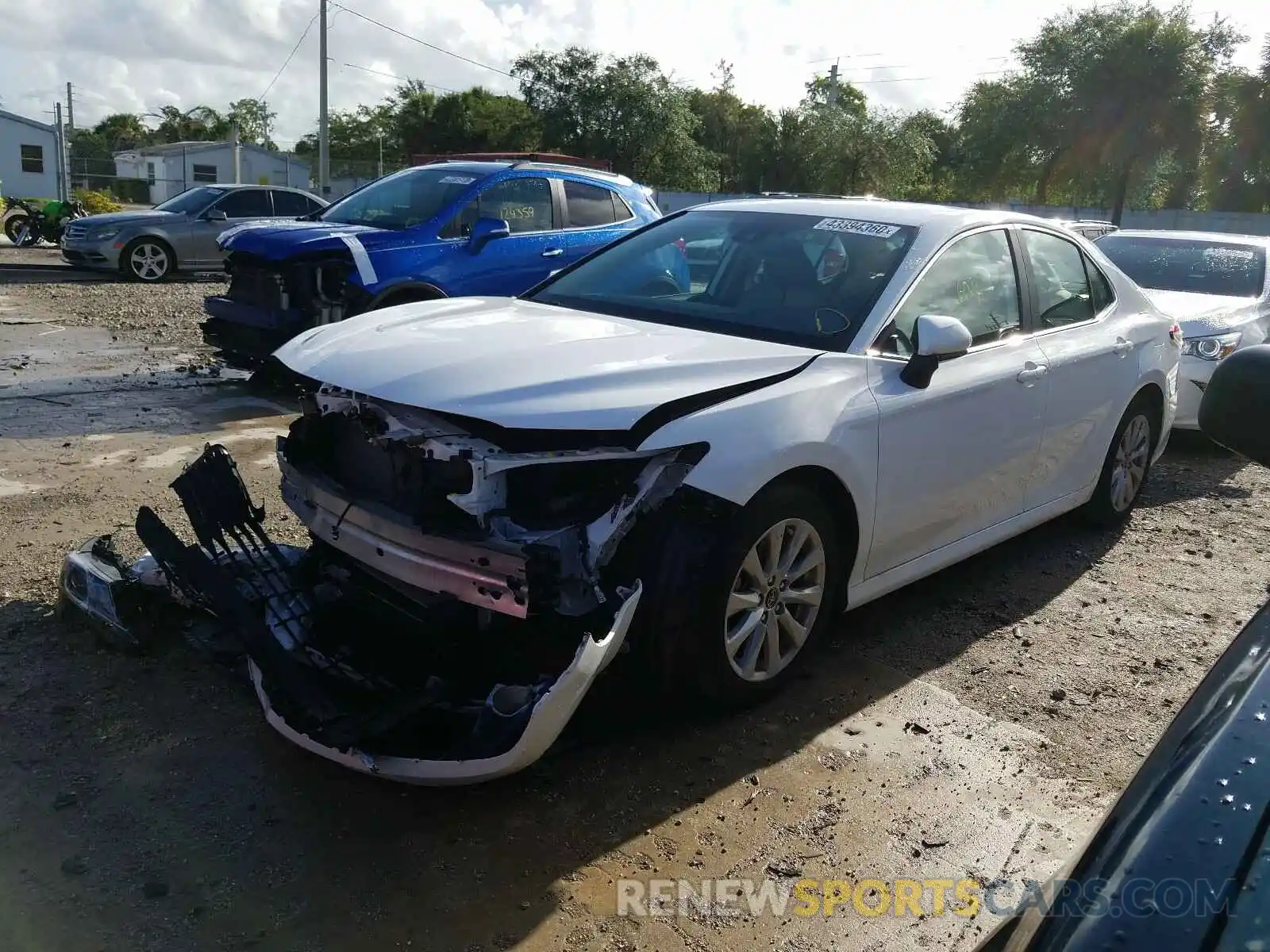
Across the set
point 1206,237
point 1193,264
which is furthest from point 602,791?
point 1206,237

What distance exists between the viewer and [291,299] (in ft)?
25.8

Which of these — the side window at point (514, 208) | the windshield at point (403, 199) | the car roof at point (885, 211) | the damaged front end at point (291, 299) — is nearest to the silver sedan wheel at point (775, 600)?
the car roof at point (885, 211)

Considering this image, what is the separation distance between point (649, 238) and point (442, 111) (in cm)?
5524

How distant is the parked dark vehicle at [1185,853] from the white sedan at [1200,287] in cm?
672

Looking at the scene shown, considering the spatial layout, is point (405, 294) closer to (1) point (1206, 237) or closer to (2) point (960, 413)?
(2) point (960, 413)

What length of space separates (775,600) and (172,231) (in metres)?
15.2

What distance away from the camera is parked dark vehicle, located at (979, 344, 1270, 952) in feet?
3.98

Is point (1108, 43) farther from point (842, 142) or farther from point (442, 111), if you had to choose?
point (442, 111)

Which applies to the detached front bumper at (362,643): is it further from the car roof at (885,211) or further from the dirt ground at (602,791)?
the car roof at (885,211)

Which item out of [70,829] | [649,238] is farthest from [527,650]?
[649,238]

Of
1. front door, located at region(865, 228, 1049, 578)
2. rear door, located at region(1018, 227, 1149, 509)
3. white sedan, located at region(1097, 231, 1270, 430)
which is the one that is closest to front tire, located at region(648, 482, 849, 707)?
front door, located at region(865, 228, 1049, 578)

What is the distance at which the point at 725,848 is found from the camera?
9.62 ft

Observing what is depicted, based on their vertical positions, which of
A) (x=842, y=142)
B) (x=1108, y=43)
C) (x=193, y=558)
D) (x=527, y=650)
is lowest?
(x=527, y=650)

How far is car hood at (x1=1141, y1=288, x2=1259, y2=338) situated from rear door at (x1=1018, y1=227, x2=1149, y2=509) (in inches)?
109
